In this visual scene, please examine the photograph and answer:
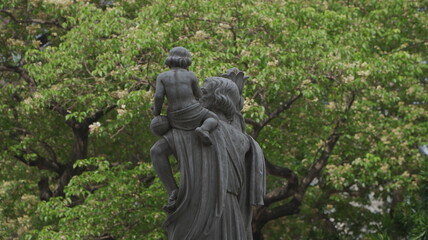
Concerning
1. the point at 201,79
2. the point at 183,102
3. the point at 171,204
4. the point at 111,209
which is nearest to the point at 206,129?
the point at 183,102

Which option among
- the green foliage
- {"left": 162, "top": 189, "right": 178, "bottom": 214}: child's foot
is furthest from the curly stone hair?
the green foliage

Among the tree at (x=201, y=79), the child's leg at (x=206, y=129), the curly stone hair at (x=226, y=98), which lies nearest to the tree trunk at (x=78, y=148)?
the tree at (x=201, y=79)

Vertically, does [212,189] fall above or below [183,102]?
below

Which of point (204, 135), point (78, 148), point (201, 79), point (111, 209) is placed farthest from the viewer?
point (78, 148)

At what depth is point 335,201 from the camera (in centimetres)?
1973

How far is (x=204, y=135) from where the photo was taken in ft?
22.1

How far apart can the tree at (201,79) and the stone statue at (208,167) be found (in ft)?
19.4

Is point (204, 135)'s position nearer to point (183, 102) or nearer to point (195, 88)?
point (183, 102)

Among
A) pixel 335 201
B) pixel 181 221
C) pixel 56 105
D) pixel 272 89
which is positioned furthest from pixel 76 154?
pixel 181 221

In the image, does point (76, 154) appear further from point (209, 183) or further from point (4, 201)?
point (209, 183)

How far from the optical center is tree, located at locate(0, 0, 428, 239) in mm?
13984

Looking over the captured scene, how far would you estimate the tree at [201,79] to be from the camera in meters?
14.0

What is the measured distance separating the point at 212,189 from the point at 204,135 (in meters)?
0.48

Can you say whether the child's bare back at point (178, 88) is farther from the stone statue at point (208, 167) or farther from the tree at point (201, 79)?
the tree at point (201, 79)
